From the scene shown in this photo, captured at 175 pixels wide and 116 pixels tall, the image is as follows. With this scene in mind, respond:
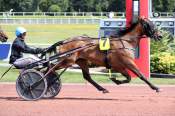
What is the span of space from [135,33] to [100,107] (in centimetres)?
222

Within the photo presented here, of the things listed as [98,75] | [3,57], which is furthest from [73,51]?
[3,57]

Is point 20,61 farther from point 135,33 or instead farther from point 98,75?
point 98,75

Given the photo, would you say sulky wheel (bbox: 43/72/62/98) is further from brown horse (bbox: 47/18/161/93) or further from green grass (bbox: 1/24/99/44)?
green grass (bbox: 1/24/99/44)

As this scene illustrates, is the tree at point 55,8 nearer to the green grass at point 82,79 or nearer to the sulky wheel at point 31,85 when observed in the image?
the green grass at point 82,79

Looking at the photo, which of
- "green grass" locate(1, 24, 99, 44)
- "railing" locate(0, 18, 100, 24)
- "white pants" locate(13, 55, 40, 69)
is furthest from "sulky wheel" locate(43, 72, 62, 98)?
"railing" locate(0, 18, 100, 24)

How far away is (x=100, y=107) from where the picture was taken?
423 inches

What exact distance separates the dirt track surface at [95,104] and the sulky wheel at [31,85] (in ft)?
0.58

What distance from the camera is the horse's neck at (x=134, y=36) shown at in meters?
12.2

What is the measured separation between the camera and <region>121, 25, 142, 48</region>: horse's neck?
39.9 feet

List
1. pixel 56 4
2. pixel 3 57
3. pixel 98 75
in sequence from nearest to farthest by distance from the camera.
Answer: pixel 98 75, pixel 3 57, pixel 56 4

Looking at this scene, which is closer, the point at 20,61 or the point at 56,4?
the point at 20,61

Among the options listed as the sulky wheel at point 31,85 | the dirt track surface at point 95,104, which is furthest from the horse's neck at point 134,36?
the sulky wheel at point 31,85

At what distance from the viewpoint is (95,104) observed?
440 inches

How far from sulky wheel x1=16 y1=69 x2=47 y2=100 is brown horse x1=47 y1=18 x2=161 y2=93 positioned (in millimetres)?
480
